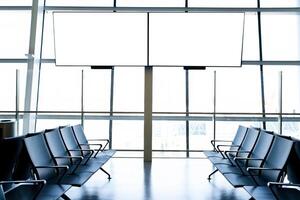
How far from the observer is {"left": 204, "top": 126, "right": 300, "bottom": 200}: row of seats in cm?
262

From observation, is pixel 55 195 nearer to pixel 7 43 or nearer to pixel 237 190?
pixel 237 190

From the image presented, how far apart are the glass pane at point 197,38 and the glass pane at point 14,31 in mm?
2934

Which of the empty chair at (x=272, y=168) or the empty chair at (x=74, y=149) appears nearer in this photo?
the empty chair at (x=272, y=168)

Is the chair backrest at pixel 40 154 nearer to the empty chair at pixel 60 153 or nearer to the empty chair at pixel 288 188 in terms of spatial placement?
the empty chair at pixel 60 153

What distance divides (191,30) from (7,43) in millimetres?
4213

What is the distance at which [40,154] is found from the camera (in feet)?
9.83

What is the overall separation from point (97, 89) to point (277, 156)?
4.50 meters

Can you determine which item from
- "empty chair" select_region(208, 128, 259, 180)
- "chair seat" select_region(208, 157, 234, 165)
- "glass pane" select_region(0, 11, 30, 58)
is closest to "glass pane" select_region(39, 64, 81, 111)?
"glass pane" select_region(0, 11, 30, 58)

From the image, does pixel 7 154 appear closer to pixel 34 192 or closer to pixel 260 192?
pixel 34 192

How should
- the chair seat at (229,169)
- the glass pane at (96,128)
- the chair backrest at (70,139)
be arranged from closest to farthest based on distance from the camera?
the chair seat at (229,169) → the chair backrest at (70,139) → the glass pane at (96,128)

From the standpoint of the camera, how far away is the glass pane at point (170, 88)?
6.51 meters

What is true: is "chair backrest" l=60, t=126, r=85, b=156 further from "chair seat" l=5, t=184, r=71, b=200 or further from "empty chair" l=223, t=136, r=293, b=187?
"empty chair" l=223, t=136, r=293, b=187

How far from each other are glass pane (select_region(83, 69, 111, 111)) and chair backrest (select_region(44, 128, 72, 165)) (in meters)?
2.76
